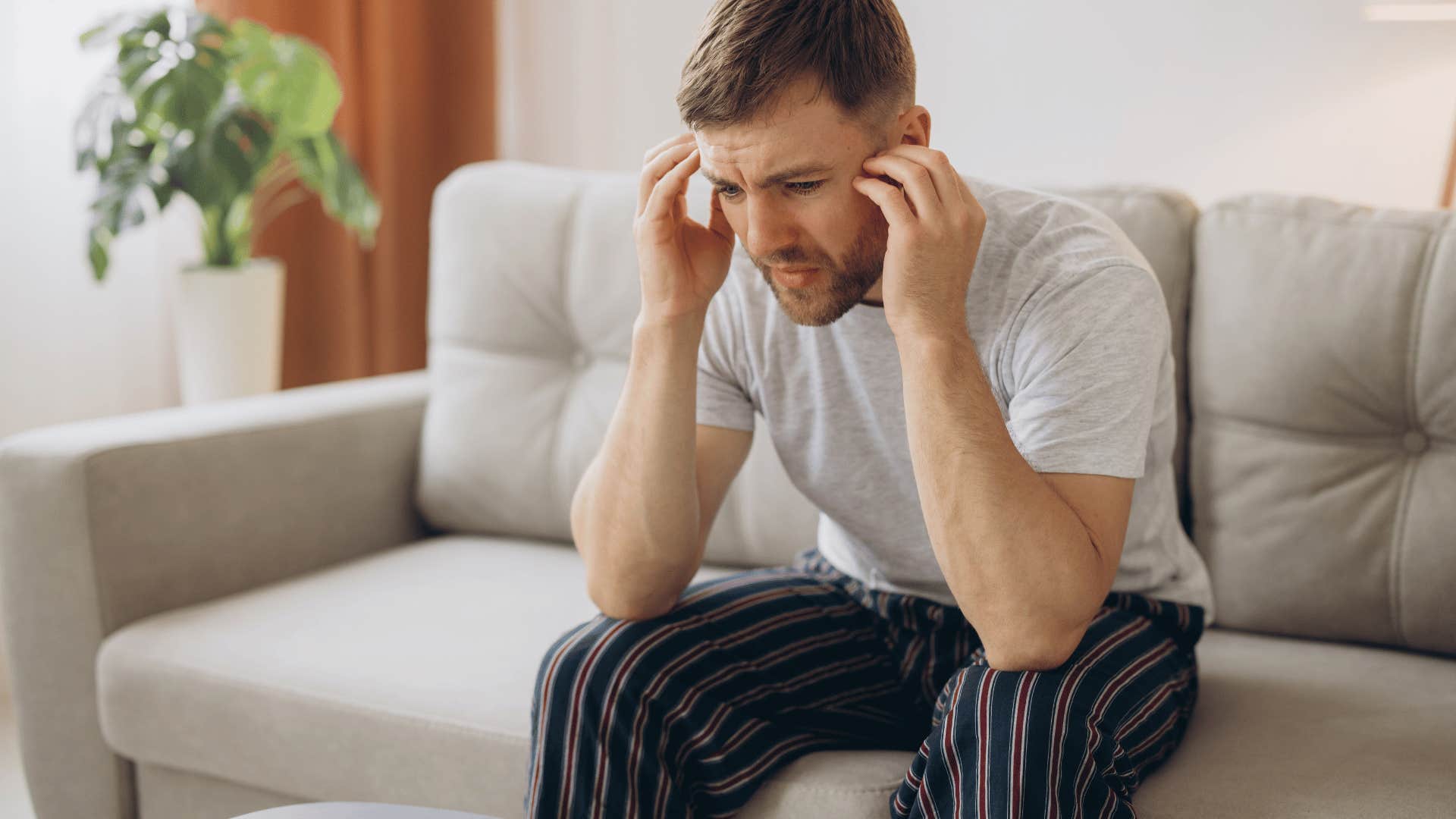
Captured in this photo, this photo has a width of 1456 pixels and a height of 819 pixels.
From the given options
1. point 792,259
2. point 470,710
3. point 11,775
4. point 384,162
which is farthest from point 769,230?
point 384,162

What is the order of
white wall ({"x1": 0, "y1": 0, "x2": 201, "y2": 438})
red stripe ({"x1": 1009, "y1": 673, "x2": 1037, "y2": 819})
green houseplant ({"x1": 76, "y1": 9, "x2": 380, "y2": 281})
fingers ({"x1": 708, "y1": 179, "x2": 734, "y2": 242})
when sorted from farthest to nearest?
white wall ({"x1": 0, "y1": 0, "x2": 201, "y2": 438}) → green houseplant ({"x1": 76, "y1": 9, "x2": 380, "y2": 281}) → fingers ({"x1": 708, "y1": 179, "x2": 734, "y2": 242}) → red stripe ({"x1": 1009, "y1": 673, "x2": 1037, "y2": 819})

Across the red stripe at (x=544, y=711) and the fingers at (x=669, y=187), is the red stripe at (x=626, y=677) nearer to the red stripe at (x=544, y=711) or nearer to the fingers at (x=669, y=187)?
the red stripe at (x=544, y=711)

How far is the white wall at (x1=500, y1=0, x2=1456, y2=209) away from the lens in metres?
1.85

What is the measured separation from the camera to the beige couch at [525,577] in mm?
1265

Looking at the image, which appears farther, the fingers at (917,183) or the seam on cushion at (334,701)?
the seam on cushion at (334,701)

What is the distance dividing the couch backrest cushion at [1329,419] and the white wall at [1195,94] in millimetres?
431

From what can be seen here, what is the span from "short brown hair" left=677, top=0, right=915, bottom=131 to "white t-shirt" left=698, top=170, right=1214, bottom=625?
0.62ft

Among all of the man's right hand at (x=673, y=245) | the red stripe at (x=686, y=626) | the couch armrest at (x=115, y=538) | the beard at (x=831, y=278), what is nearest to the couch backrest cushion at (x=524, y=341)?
the couch armrest at (x=115, y=538)

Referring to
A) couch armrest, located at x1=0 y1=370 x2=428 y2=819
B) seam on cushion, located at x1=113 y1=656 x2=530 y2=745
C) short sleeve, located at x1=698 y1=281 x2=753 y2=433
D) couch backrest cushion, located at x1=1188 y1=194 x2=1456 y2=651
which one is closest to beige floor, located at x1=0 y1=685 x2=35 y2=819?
couch armrest, located at x1=0 y1=370 x2=428 y2=819

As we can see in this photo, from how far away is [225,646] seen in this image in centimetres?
141

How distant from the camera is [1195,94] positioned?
6.44ft

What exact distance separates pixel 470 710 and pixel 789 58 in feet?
2.35

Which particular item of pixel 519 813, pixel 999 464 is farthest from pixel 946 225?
pixel 519 813

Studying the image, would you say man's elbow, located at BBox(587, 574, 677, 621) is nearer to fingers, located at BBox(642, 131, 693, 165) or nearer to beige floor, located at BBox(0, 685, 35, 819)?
fingers, located at BBox(642, 131, 693, 165)
